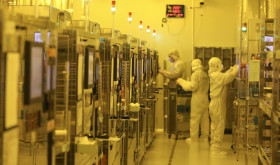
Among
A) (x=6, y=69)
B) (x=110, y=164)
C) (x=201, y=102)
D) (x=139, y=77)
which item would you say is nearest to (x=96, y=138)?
(x=110, y=164)

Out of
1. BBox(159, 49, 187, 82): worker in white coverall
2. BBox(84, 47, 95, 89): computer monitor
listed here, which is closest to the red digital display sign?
BBox(159, 49, 187, 82): worker in white coverall

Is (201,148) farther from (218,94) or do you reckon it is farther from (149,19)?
(149,19)

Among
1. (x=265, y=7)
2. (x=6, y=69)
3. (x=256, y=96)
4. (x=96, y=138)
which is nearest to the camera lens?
(x=6, y=69)

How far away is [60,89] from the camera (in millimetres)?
2396

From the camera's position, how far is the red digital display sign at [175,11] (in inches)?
397

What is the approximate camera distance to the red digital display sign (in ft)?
33.1

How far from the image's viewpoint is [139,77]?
6105mm

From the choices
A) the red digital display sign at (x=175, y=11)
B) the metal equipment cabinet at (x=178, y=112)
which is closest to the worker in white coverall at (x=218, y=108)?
the metal equipment cabinet at (x=178, y=112)

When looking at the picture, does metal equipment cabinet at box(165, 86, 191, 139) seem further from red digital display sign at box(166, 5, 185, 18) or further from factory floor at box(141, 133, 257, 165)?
red digital display sign at box(166, 5, 185, 18)

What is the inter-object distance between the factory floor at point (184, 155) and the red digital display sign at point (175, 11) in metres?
3.08

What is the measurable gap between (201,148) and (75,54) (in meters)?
6.18

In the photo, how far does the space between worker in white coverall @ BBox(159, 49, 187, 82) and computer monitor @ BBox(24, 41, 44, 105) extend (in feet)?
24.9

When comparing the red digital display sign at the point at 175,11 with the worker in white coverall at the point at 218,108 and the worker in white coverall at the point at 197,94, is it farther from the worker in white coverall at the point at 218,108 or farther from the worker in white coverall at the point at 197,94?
the worker in white coverall at the point at 218,108

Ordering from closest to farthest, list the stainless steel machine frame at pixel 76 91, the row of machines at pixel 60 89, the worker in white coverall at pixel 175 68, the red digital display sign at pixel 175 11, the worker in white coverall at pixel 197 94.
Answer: the row of machines at pixel 60 89 < the stainless steel machine frame at pixel 76 91 < the worker in white coverall at pixel 197 94 < the worker in white coverall at pixel 175 68 < the red digital display sign at pixel 175 11
